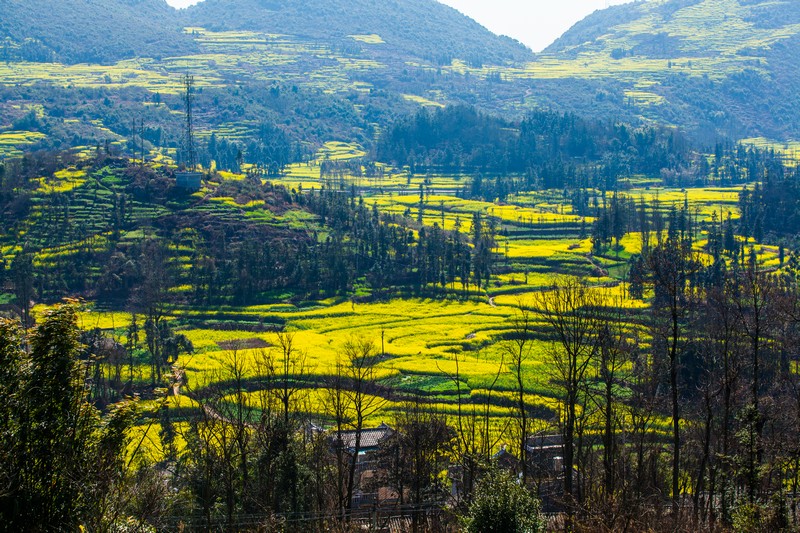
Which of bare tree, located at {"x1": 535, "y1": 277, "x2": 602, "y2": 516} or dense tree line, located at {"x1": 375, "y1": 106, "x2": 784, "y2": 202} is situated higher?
dense tree line, located at {"x1": 375, "y1": 106, "x2": 784, "y2": 202}

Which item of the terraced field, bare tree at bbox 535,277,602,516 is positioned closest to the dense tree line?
the terraced field

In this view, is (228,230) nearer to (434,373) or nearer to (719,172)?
(434,373)

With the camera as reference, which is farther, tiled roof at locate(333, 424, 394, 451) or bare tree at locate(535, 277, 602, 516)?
tiled roof at locate(333, 424, 394, 451)

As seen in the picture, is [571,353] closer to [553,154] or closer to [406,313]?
[406,313]

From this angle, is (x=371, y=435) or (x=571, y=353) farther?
(x=371, y=435)

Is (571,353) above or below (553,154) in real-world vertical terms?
below

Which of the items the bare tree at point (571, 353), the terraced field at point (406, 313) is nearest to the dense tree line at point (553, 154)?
the terraced field at point (406, 313)

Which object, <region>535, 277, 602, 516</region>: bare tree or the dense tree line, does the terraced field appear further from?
the dense tree line

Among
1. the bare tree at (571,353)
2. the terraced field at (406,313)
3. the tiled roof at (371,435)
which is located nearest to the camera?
the bare tree at (571,353)

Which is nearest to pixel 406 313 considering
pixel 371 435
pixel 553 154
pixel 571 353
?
pixel 371 435

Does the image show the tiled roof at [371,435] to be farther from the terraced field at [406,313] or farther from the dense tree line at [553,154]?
the dense tree line at [553,154]

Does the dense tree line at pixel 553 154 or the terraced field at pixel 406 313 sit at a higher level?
the dense tree line at pixel 553 154

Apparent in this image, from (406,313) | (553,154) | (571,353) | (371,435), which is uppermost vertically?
(553,154)
